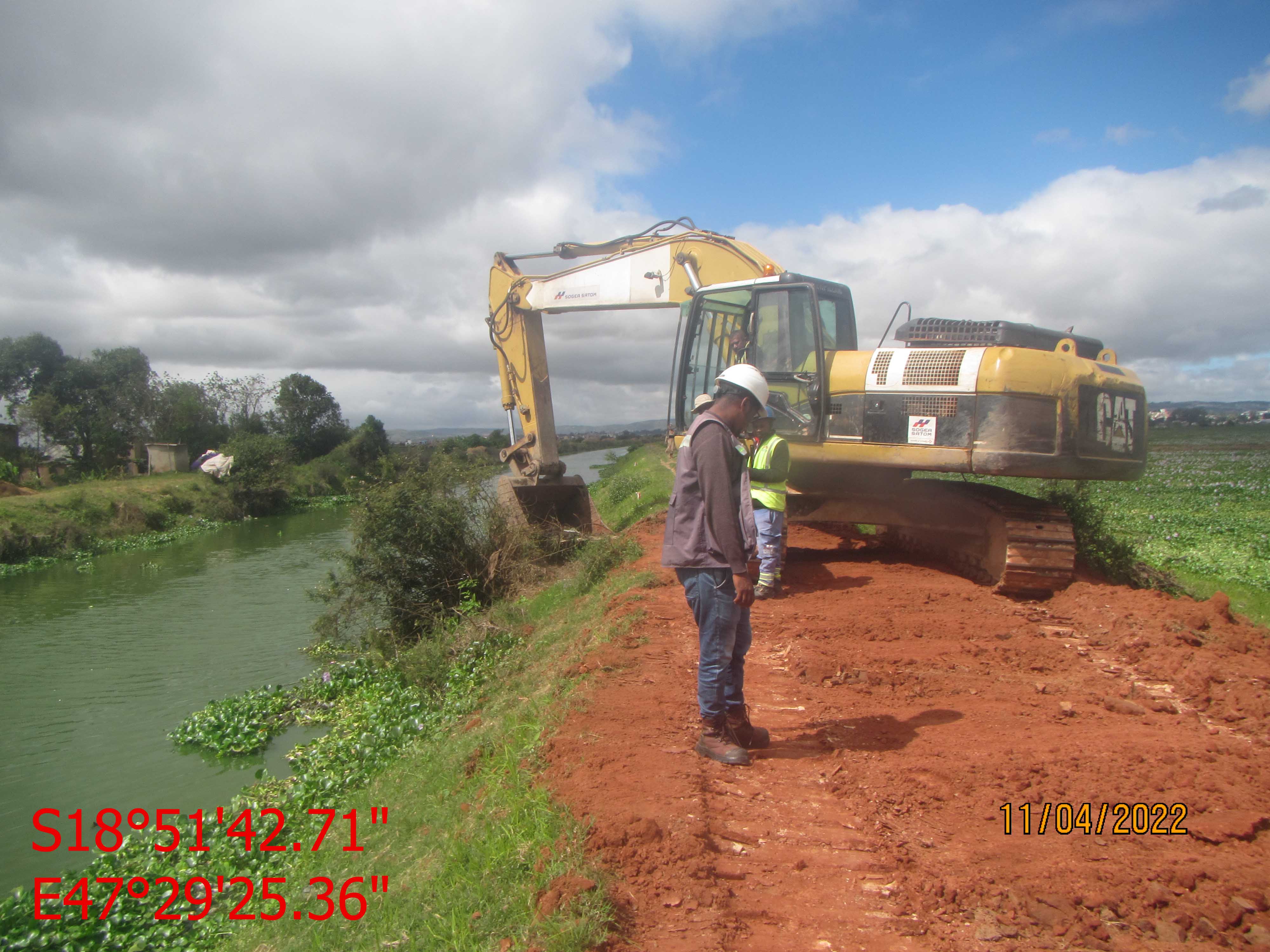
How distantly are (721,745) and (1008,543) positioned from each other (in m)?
4.00

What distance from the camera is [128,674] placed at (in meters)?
9.55

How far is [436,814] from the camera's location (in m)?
3.93

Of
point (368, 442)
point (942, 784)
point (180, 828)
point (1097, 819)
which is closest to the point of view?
point (1097, 819)

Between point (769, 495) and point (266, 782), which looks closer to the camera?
point (769, 495)

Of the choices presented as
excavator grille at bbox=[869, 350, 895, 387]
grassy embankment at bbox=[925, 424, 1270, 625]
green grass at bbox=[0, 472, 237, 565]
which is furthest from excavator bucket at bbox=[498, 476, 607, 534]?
green grass at bbox=[0, 472, 237, 565]

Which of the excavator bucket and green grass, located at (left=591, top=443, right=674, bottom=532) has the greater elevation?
the excavator bucket

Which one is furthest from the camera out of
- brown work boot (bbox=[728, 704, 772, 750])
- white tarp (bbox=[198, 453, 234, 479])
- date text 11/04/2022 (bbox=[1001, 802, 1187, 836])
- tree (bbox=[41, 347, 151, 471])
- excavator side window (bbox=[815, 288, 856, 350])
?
tree (bbox=[41, 347, 151, 471])

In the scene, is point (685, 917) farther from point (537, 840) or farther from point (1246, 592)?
point (1246, 592)

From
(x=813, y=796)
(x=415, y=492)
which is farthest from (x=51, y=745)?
(x=813, y=796)

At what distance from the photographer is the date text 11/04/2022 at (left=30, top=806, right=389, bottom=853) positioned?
5164 mm

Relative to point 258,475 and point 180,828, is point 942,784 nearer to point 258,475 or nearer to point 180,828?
point 180,828

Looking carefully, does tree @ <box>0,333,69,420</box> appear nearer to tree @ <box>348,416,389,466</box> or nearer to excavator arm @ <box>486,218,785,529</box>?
tree @ <box>348,416,389,466</box>

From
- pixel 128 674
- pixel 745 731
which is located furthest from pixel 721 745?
pixel 128 674

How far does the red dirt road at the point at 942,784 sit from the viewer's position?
2521 millimetres
